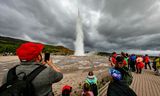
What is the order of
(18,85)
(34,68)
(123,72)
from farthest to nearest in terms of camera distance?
(123,72)
(34,68)
(18,85)

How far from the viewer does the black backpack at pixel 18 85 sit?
2066 millimetres

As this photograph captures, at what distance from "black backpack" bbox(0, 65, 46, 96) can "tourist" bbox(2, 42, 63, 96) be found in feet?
0.17

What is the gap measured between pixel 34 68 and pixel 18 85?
368mm

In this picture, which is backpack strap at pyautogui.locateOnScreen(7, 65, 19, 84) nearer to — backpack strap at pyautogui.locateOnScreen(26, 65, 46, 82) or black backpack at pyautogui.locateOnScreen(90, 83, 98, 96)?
backpack strap at pyautogui.locateOnScreen(26, 65, 46, 82)

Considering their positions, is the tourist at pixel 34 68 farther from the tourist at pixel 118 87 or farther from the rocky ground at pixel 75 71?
the rocky ground at pixel 75 71

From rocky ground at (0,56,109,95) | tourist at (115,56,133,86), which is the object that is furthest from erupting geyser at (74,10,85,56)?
tourist at (115,56,133,86)

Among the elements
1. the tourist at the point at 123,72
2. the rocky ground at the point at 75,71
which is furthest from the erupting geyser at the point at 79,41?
the tourist at the point at 123,72

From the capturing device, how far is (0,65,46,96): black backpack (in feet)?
6.78

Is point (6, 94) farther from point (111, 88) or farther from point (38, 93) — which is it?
point (111, 88)

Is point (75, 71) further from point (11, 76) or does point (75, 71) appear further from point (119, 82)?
point (11, 76)

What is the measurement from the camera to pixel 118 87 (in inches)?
147

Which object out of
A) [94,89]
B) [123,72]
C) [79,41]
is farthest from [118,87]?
[79,41]

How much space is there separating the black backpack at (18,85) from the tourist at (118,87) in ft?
6.83

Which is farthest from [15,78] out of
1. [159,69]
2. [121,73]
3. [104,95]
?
[159,69]
